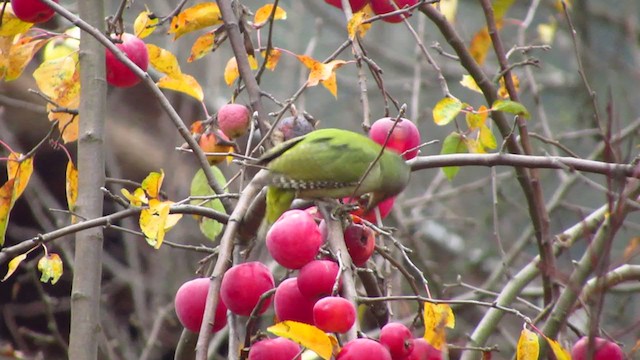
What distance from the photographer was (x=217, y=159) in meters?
1.49

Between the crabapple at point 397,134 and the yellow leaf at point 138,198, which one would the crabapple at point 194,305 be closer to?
the yellow leaf at point 138,198

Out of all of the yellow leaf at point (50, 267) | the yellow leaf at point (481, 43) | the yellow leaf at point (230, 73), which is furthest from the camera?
the yellow leaf at point (481, 43)

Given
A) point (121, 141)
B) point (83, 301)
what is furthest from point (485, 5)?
point (121, 141)

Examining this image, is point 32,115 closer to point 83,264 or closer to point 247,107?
point 247,107

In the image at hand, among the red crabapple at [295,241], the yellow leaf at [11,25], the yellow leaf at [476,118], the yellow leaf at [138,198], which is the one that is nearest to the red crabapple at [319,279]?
the red crabapple at [295,241]

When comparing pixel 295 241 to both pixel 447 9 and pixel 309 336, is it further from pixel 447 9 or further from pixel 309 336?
pixel 447 9

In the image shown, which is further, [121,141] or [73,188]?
[121,141]

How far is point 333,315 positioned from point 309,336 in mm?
49

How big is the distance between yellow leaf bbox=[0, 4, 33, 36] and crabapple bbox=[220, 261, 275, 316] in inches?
24.2

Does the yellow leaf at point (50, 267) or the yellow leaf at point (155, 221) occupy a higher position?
the yellow leaf at point (155, 221)

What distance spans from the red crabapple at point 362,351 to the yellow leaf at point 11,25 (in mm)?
846

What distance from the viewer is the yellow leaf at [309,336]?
3.06ft

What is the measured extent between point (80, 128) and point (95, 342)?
12.9 inches

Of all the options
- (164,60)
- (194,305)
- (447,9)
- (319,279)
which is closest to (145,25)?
(164,60)
